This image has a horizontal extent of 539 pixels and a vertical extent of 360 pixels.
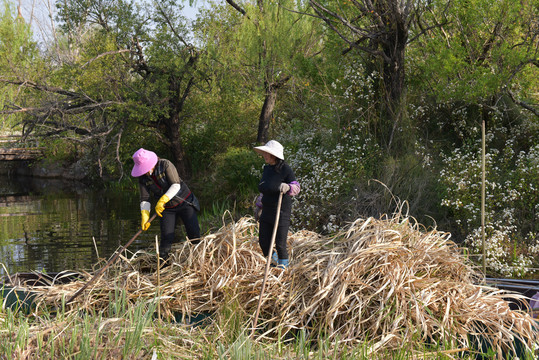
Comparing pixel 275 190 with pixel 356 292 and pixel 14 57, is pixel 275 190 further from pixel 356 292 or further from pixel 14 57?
pixel 14 57

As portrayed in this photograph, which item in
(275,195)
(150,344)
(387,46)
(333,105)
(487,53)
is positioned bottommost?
(150,344)

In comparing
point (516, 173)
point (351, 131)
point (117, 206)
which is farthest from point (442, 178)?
point (117, 206)

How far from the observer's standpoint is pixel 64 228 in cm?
1375

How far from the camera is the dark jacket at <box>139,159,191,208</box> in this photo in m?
6.16

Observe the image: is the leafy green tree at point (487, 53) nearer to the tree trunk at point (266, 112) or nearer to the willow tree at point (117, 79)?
the tree trunk at point (266, 112)

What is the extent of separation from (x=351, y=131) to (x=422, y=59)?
213cm

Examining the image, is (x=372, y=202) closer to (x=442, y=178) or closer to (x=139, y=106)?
(x=442, y=178)

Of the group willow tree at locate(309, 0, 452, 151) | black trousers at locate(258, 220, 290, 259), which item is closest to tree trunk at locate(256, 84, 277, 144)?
willow tree at locate(309, 0, 452, 151)

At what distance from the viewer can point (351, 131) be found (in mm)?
11383

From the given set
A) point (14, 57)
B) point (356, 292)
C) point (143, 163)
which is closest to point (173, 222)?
point (143, 163)

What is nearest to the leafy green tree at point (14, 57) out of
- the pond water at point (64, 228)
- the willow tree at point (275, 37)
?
the pond water at point (64, 228)

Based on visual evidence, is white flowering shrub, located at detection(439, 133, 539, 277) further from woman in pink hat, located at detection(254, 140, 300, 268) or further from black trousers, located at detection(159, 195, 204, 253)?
black trousers, located at detection(159, 195, 204, 253)

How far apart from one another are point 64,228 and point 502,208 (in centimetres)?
1005

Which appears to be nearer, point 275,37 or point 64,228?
point 64,228
